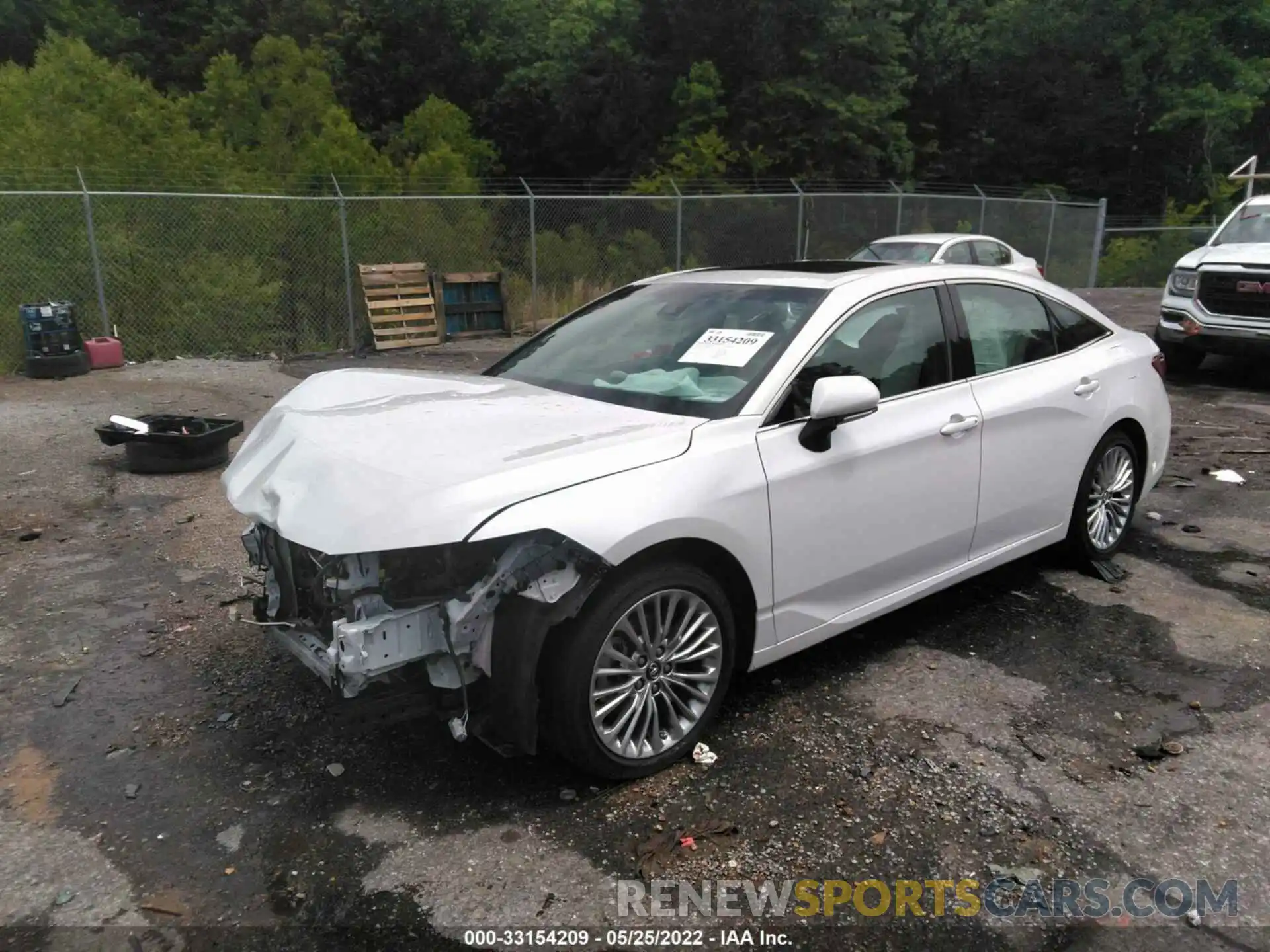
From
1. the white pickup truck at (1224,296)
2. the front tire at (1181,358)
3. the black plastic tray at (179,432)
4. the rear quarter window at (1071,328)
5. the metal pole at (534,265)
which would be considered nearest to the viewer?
the rear quarter window at (1071,328)

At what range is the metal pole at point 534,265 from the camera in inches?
561

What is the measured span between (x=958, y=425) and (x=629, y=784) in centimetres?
200

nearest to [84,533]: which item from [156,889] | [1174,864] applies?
[156,889]

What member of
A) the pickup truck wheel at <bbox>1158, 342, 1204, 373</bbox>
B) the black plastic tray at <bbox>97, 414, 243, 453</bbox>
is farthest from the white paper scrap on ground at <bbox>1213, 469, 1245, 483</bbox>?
the black plastic tray at <bbox>97, 414, 243, 453</bbox>

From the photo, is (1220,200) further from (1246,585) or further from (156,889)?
(156,889)

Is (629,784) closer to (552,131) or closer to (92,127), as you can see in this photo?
(92,127)

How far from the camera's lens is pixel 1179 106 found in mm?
28875

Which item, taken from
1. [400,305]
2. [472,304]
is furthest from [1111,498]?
[472,304]

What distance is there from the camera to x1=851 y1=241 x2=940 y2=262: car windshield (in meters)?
12.8

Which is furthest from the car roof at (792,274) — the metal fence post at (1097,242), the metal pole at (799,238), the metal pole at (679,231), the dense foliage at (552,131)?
the metal fence post at (1097,242)

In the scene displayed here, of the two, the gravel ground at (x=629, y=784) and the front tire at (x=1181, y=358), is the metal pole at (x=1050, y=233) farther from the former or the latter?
the gravel ground at (x=629, y=784)

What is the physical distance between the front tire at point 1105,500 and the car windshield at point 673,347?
1.99 m

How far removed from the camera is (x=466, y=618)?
2.70 meters

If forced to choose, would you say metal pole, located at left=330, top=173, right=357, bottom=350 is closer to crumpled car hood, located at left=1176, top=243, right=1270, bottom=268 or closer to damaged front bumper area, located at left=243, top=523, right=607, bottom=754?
crumpled car hood, located at left=1176, top=243, right=1270, bottom=268
